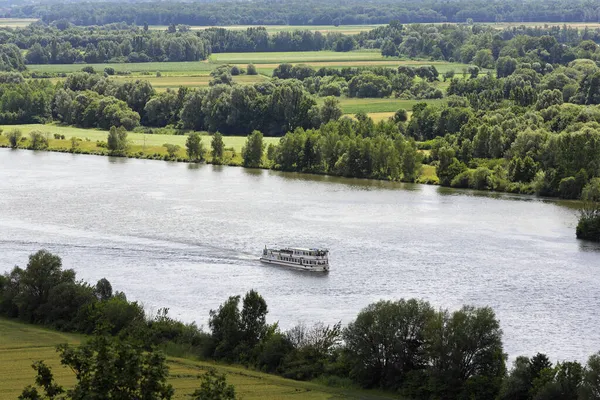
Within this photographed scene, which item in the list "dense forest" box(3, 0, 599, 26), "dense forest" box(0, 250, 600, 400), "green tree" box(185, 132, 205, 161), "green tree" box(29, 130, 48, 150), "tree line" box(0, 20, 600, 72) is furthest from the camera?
"dense forest" box(3, 0, 599, 26)

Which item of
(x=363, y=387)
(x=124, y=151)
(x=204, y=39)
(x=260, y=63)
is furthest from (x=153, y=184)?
(x=204, y=39)

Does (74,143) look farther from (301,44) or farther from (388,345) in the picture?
(301,44)

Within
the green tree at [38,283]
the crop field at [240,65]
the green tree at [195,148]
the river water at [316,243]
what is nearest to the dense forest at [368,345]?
the green tree at [38,283]

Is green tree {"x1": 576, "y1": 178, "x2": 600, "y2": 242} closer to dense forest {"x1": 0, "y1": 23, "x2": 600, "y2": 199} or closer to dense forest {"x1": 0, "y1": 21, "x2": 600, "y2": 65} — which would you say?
dense forest {"x1": 0, "y1": 23, "x2": 600, "y2": 199}

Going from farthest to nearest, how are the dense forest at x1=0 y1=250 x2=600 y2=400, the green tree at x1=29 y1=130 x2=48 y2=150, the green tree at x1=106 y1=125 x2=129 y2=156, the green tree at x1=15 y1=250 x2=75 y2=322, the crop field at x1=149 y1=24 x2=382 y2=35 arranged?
the crop field at x1=149 y1=24 x2=382 y2=35
the green tree at x1=29 y1=130 x2=48 y2=150
the green tree at x1=106 y1=125 x2=129 y2=156
the green tree at x1=15 y1=250 x2=75 y2=322
the dense forest at x1=0 y1=250 x2=600 y2=400

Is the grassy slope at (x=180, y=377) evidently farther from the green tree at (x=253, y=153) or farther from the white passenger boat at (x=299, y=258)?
the green tree at (x=253, y=153)

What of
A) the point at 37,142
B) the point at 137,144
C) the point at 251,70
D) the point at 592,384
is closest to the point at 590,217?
the point at 592,384

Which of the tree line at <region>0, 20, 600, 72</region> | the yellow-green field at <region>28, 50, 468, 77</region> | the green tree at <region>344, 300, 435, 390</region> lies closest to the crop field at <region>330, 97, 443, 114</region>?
the yellow-green field at <region>28, 50, 468, 77</region>
